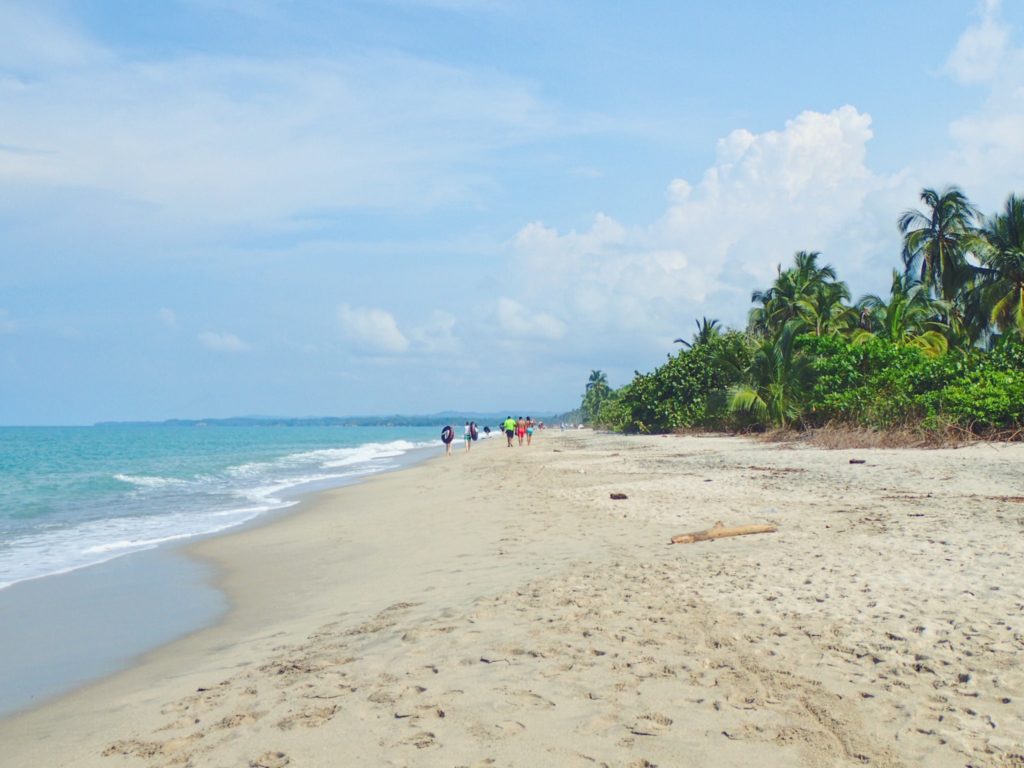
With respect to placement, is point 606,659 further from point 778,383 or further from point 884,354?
point 778,383

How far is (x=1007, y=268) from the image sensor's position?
34.2m

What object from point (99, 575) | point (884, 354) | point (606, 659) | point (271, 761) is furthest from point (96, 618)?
point (884, 354)

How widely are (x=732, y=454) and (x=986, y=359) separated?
7.86m

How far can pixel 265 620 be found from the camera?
749 cm

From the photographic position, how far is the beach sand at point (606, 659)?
12.7 feet

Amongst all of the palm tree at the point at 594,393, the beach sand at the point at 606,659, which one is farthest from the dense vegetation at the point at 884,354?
the palm tree at the point at 594,393

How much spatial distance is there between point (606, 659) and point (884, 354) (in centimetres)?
2502

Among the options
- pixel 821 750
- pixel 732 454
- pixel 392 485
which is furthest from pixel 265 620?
pixel 732 454

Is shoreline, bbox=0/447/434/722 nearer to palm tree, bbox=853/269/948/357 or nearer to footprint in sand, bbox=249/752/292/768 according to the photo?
footprint in sand, bbox=249/752/292/768

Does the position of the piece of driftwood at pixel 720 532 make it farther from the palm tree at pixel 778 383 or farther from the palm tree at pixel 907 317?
the palm tree at pixel 907 317

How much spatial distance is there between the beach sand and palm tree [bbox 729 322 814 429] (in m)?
20.8

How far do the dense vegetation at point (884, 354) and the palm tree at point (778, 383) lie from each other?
0.05m

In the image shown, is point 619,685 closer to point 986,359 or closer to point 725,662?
point 725,662

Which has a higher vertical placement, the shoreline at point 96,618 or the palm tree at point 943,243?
the palm tree at point 943,243
